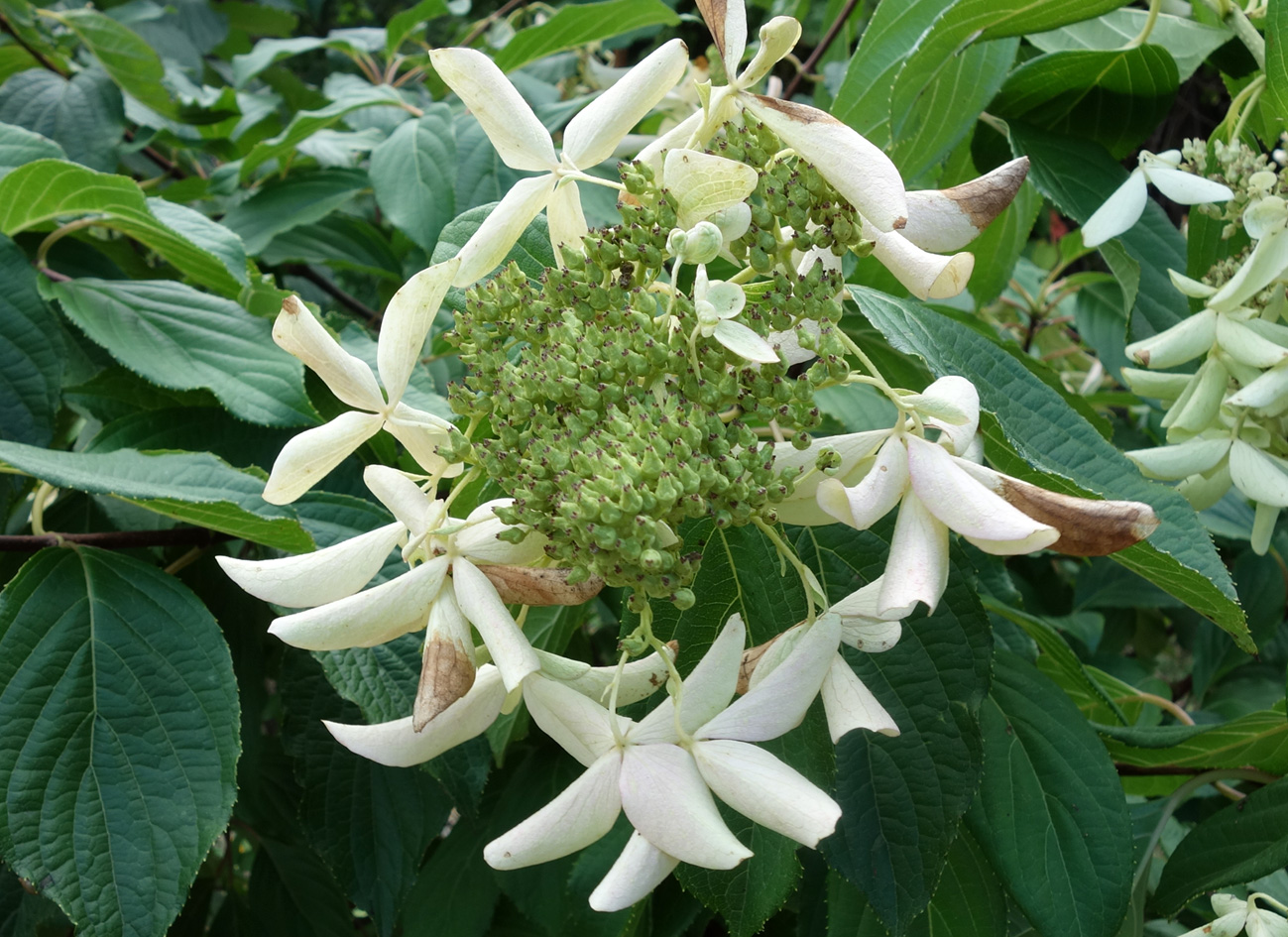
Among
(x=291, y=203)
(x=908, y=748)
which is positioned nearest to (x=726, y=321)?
(x=908, y=748)

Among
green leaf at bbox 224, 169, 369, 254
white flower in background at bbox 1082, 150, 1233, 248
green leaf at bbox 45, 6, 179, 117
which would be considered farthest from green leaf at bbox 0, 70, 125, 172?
white flower in background at bbox 1082, 150, 1233, 248

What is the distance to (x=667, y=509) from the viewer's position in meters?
0.46

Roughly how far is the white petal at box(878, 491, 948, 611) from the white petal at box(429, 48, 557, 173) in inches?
11.3

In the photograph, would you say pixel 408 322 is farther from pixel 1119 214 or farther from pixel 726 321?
pixel 1119 214

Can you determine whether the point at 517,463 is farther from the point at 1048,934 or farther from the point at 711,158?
the point at 1048,934

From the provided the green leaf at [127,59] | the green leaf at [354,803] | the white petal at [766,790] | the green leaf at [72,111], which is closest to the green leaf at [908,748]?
the white petal at [766,790]

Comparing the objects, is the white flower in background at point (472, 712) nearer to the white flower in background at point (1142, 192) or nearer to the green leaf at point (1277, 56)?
the white flower in background at point (1142, 192)

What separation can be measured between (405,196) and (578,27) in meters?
0.48

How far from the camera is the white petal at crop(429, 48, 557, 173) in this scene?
55cm

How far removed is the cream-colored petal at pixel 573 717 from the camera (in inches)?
20.3

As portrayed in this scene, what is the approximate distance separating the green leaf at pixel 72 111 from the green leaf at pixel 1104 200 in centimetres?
131

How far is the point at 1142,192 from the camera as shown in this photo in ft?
2.74

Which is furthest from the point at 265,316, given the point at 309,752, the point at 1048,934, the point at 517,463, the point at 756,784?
the point at 1048,934

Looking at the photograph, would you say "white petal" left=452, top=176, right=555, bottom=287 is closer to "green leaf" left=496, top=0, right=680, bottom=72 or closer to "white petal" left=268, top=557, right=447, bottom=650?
"white petal" left=268, top=557, right=447, bottom=650
